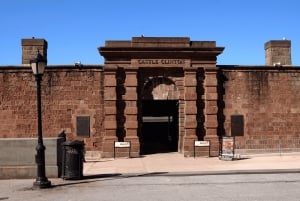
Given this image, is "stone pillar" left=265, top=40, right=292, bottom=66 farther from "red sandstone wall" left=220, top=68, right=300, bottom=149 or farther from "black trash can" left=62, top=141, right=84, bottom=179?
"black trash can" left=62, top=141, right=84, bottom=179

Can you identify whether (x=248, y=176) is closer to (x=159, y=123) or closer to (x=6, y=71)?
(x=6, y=71)

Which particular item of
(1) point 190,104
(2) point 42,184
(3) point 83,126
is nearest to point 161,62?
(1) point 190,104

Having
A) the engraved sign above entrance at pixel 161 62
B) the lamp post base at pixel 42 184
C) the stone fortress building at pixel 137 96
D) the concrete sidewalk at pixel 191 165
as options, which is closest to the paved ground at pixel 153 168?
the concrete sidewalk at pixel 191 165

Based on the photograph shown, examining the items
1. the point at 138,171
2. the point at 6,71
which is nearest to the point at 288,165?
the point at 138,171

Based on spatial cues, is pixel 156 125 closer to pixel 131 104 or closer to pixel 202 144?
pixel 131 104

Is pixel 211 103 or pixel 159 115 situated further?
pixel 159 115

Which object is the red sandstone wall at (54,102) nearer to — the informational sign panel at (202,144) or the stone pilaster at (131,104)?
the stone pilaster at (131,104)

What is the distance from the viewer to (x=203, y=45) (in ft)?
74.9

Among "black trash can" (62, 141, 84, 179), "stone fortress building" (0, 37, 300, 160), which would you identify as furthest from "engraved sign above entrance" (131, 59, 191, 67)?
"black trash can" (62, 141, 84, 179)

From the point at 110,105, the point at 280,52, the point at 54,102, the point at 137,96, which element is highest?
the point at 280,52

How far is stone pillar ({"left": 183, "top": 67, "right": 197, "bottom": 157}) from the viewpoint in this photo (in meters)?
22.6

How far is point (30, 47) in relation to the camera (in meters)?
24.2

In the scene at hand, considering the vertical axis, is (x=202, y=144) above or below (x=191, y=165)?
above

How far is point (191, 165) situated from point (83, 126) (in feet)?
21.9
